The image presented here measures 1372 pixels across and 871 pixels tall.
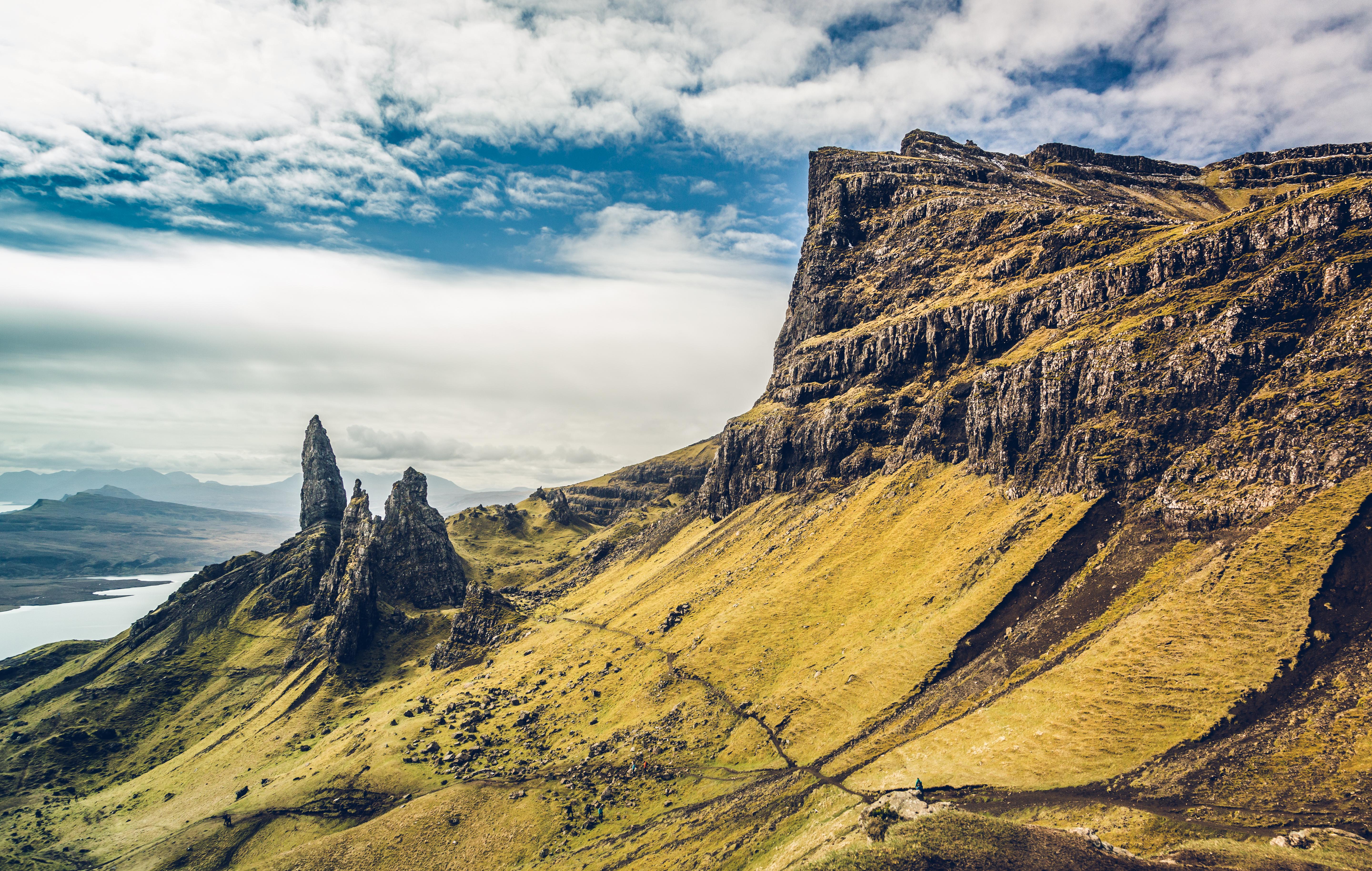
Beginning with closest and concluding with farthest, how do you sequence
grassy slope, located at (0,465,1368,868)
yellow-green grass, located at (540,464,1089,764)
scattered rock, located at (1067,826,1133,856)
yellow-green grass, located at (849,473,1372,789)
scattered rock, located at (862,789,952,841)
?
scattered rock, located at (1067,826,1133,856) → scattered rock, located at (862,789,952,841) → yellow-green grass, located at (849,473,1372,789) → grassy slope, located at (0,465,1368,868) → yellow-green grass, located at (540,464,1089,764)

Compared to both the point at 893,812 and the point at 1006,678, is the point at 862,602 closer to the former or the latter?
the point at 1006,678

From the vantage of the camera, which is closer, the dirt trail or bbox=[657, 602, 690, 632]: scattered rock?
the dirt trail

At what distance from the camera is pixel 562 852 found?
10350 cm

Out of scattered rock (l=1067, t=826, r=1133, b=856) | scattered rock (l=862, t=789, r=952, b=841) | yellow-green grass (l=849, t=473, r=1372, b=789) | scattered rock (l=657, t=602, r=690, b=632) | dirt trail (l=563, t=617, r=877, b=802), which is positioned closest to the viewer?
scattered rock (l=1067, t=826, r=1133, b=856)

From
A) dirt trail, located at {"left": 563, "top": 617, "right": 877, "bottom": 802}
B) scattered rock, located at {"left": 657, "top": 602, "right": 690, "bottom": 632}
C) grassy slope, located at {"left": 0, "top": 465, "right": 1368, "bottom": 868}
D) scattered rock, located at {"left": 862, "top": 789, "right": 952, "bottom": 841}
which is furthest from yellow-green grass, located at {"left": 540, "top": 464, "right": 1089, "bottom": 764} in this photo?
scattered rock, located at {"left": 862, "top": 789, "right": 952, "bottom": 841}

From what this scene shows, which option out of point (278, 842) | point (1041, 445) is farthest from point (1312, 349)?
point (278, 842)

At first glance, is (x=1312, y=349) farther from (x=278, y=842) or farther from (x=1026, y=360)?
(x=278, y=842)

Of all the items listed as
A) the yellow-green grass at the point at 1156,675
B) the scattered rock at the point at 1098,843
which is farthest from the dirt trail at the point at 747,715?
the scattered rock at the point at 1098,843

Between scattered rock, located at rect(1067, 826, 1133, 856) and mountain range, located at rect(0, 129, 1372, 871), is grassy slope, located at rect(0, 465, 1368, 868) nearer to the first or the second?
mountain range, located at rect(0, 129, 1372, 871)

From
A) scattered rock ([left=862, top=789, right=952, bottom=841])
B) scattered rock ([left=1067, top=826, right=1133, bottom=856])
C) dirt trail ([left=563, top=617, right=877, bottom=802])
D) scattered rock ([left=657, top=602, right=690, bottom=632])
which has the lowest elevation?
dirt trail ([left=563, top=617, right=877, bottom=802])

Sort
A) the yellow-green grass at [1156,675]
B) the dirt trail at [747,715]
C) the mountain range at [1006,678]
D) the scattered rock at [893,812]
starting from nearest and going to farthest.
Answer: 1. the scattered rock at [893,812]
2. the mountain range at [1006,678]
3. the yellow-green grass at [1156,675]
4. the dirt trail at [747,715]

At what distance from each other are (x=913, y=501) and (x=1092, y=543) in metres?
58.1

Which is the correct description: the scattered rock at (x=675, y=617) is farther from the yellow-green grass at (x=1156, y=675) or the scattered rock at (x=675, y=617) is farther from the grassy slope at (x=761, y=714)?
the yellow-green grass at (x=1156, y=675)

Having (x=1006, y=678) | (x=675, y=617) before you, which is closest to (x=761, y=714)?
(x=1006, y=678)
